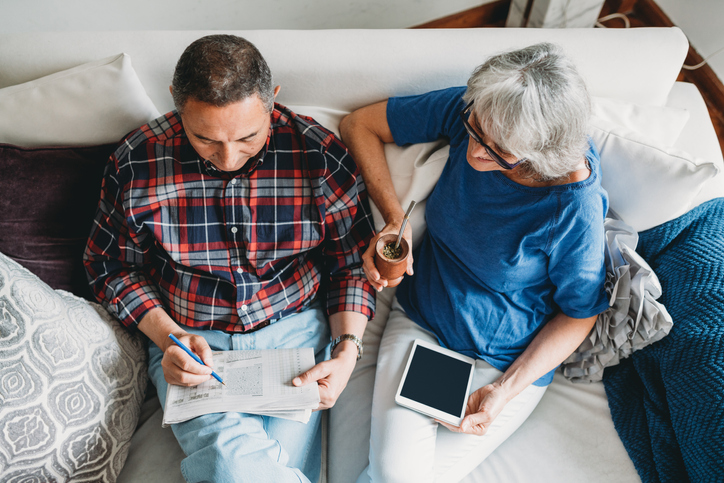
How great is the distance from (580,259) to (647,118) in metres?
0.59

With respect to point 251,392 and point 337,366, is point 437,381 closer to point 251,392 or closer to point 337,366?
point 337,366

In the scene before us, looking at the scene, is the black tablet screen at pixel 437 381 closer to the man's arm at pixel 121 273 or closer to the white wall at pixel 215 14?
the man's arm at pixel 121 273

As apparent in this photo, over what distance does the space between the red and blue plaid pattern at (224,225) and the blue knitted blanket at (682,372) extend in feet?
2.70

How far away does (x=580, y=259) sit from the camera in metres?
1.22

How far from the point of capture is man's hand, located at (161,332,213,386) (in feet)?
4.10

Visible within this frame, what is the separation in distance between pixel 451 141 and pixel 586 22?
154 cm

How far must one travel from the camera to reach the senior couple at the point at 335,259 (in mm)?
1190

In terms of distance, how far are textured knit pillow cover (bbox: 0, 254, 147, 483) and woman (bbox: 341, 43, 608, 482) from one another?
69 centimetres

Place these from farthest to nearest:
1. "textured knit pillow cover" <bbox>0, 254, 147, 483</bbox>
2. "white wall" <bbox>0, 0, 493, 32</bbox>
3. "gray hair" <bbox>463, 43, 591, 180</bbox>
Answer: "white wall" <bbox>0, 0, 493, 32</bbox> → "textured knit pillow cover" <bbox>0, 254, 147, 483</bbox> → "gray hair" <bbox>463, 43, 591, 180</bbox>

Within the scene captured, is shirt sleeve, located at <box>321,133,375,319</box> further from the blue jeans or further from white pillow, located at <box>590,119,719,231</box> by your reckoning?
white pillow, located at <box>590,119,719,231</box>

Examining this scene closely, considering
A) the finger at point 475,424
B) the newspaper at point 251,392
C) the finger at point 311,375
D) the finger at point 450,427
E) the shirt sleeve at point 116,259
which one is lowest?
the finger at point 450,427

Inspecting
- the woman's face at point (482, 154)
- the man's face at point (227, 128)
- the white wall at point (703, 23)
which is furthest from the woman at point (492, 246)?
the white wall at point (703, 23)

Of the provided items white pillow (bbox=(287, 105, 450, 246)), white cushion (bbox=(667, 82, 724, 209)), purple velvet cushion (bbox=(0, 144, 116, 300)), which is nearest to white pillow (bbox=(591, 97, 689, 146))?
white cushion (bbox=(667, 82, 724, 209))

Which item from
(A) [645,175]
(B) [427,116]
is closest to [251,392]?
(B) [427,116]
